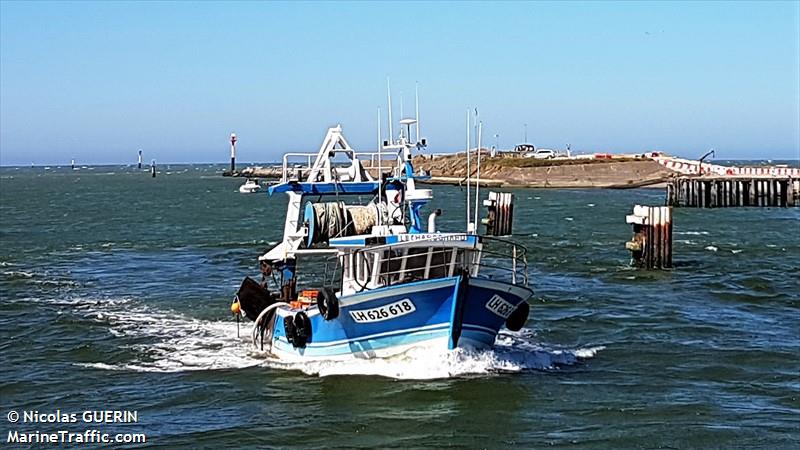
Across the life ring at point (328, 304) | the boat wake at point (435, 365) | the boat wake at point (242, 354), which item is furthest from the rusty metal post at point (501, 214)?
the life ring at point (328, 304)

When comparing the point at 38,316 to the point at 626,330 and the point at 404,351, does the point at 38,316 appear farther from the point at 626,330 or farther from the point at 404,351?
the point at 626,330

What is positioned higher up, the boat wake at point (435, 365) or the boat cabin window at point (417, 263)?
the boat cabin window at point (417, 263)

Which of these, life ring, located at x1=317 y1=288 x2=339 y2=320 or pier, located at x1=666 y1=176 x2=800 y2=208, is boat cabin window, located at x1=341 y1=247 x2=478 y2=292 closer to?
life ring, located at x1=317 y1=288 x2=339 y2=320

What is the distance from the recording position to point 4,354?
25250mm

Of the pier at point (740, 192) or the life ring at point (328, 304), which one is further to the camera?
the pier at point (740, 192)

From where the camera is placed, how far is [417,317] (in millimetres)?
20047

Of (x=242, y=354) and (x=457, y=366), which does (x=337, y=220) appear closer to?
(x=242, y=354)

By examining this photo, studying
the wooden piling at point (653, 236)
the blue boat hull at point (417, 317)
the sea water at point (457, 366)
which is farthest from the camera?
the wooden piling at point (653, 236)

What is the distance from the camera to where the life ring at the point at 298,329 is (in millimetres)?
21328

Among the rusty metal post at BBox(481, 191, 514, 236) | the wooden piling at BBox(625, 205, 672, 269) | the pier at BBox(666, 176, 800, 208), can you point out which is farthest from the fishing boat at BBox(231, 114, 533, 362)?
the pier at BBox(666, 176, 800, 208)

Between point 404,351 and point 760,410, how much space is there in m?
6.87

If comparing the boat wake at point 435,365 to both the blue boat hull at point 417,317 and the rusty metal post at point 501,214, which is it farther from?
the rusty metal post at point 501,214

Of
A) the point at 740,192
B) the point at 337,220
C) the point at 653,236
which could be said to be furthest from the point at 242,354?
the point at 740,192

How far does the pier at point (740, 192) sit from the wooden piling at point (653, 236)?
37.9 meters
